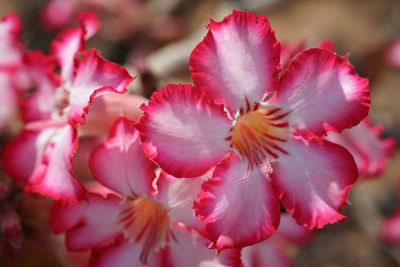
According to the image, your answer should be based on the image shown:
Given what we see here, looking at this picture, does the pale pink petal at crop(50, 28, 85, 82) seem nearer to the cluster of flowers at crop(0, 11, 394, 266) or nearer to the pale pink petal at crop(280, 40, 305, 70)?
the cluster of flowers at crop(0, 11, 394, 266)

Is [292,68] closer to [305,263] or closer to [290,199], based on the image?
[290,199]

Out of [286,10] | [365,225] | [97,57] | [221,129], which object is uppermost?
[97,57]

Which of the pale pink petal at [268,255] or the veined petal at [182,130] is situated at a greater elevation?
the veined petal at [182,130]

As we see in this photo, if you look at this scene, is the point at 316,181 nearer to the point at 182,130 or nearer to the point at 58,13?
the point at 182,130

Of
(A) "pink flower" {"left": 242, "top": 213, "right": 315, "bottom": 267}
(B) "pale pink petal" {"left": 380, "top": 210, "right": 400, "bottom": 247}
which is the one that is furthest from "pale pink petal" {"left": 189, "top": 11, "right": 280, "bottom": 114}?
(B) "pale pink petal" {"left": 380, "top": 210, "right": 400, "bottom": 247}

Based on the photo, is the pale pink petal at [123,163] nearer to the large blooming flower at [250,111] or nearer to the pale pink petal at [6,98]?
the large blooming flower at [250,111]

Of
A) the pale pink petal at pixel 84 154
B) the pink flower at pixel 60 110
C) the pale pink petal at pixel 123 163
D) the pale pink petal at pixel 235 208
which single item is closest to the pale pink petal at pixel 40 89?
the pink flower at pixel 60 110

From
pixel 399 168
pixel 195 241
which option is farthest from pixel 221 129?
pixel 399 168
